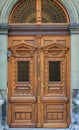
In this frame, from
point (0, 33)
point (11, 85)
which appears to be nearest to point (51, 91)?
point (11, 85)

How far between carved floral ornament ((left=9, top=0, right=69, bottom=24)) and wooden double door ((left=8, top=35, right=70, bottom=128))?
1.55ft

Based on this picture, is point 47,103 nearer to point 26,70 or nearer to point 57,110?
point 57,110

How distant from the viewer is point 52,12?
33.9 ft

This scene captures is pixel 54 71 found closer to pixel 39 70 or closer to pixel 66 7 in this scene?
pixel 39 70

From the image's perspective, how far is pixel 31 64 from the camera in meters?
10.3

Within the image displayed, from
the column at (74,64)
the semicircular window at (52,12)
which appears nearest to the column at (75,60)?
the column at (74,64)

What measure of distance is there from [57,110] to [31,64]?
1.45 metres

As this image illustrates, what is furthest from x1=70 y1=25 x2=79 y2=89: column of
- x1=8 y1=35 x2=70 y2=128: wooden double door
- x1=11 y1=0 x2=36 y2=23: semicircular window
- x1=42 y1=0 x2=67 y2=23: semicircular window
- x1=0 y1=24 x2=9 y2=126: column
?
x1=0 y1=24 x2=9 y2=126: column

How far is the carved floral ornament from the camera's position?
10289 mm

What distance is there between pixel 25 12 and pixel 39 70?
1652 mm

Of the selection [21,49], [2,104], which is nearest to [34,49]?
[21,49]

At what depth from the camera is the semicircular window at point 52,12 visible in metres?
10.3

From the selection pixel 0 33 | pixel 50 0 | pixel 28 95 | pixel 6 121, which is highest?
pixel 50 0

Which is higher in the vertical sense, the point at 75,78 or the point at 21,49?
the point at 21,49
